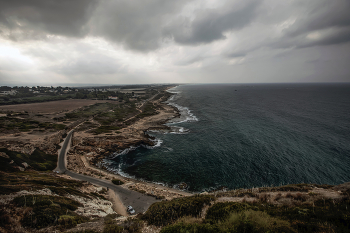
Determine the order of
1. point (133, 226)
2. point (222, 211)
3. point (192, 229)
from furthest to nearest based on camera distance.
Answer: point (222, 211)
point (133, 226)
point (192, 229)

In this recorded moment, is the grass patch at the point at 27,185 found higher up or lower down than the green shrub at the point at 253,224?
lower down

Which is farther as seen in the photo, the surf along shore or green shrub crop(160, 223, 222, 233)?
the surf along shore

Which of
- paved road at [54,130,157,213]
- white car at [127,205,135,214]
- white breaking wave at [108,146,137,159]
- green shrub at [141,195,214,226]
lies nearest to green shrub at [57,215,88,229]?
green shrub at [141,195,214,226]

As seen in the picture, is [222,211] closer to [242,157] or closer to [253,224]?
[253,224]

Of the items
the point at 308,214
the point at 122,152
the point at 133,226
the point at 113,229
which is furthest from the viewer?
the point at 122,152

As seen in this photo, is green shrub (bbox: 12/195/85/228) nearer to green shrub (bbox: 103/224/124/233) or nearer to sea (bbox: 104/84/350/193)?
green shrub (bbox: 103/224/124/233)

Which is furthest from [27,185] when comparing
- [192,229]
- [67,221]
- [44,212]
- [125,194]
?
[192,229]

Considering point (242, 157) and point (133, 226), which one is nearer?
point (133, 226)

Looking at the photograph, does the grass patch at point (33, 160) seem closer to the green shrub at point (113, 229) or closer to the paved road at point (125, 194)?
the paved road at point (125, 194)

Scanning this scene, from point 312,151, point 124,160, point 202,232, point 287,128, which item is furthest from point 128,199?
point 287,128

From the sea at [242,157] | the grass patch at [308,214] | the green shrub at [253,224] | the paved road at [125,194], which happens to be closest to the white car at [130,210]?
the paved road at [125,194]

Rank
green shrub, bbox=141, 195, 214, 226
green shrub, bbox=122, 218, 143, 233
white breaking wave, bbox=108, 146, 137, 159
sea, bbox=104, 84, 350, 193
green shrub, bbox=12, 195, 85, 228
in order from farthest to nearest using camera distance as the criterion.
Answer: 1. white breaking wave, bbox=108, 146, 137, 159
2. sea, bbox=104, 84, 350, 193
3. green shrub, bbox=141, 195, 214, 226
4. green shrub, bbox=12, 195, 85, 228
5. green shrub, bbox=122, 218, 143, 233

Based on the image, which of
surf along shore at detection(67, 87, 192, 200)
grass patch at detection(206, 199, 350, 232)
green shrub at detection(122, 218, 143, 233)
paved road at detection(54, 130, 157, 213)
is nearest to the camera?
grass patch at detection(206, 199, 350, 232)
